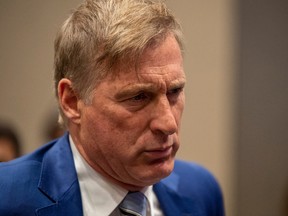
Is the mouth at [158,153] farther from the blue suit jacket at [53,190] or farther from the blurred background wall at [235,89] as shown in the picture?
the blurred background wall at [235,89]

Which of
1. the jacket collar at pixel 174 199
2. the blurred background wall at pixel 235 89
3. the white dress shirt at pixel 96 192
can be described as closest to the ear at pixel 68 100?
the white dress shirt at pixel 96 192

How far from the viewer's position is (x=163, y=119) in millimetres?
1487

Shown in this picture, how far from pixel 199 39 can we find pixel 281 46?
528mm

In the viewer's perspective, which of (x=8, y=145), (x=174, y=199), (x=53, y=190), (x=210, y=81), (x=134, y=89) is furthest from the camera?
(x=210, y=81)

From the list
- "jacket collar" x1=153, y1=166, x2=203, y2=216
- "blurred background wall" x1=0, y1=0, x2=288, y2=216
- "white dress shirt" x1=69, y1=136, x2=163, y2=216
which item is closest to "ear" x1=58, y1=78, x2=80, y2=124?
"white dress shirt" x1=69, y1=136, x2=163, y2=216

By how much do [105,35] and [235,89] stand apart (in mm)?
2296

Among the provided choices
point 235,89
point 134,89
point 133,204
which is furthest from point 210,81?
point 134,89

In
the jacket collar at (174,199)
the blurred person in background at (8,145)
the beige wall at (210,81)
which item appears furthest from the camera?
the beige wall at (210,81)

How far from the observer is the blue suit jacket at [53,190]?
5.11 ft

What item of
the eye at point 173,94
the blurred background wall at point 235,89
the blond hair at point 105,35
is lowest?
the blurred background wall at point 235,89

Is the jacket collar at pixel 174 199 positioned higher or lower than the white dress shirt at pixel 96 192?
lower

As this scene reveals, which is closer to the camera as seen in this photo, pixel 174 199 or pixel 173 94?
pixel 173 94

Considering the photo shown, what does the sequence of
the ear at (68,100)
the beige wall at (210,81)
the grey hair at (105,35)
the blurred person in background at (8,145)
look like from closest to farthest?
Answer: the grey hair at (105,35) → the ear at (68,100) → the blurred person in background at (8,145) → the beige wall at (210,81)

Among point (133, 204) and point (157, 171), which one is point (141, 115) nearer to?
point (157, 171)
